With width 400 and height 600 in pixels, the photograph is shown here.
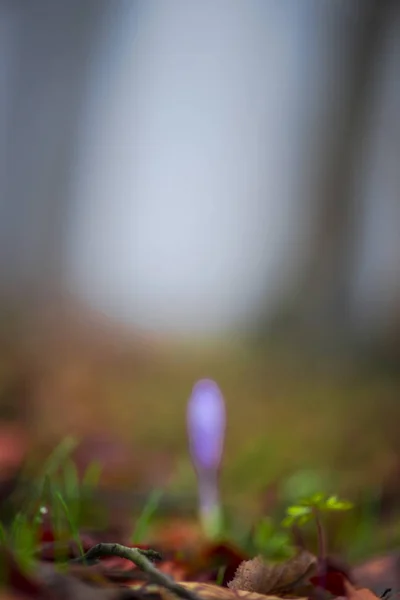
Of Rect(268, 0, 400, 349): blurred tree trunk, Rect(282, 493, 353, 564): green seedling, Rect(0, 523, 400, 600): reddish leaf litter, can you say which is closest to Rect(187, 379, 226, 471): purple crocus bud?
Rect(0, 523, 400, 600): reddish leaf litter

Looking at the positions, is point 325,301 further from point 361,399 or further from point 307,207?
point 361,399

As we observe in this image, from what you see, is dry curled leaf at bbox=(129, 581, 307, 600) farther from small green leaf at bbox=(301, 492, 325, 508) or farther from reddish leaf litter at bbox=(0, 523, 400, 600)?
small green leaf at bbox=(301, 492, 325, 508)

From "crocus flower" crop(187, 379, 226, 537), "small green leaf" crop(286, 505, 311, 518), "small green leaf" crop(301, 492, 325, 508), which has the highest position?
"small green leaf" crop(301, 492, 325, 508)

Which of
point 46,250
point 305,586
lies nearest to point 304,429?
point 305,586

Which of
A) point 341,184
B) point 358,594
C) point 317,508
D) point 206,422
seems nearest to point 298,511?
point 317,508

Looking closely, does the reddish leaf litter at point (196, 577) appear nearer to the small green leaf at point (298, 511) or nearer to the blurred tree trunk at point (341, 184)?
the small green leaf at point (298, 511)

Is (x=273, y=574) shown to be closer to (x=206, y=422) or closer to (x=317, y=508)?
(x=317, y=508)

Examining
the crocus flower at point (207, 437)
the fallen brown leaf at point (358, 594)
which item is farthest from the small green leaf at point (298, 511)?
the crocus flower at point (207, 437)
